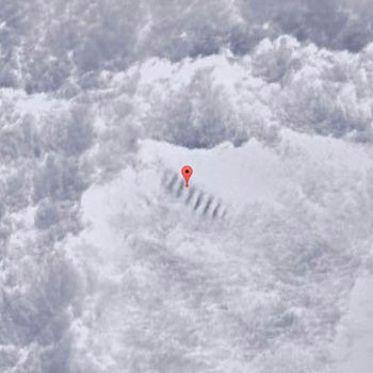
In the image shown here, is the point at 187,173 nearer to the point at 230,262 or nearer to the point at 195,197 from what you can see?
the point at 195,197

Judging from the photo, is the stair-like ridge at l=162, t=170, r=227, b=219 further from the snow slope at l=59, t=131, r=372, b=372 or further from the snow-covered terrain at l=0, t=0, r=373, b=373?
the snow slope at l=59, t=131, r=372, b=372

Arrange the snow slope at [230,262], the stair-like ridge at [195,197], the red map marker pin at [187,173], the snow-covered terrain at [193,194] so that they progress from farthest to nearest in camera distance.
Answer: the red map marker pin at [187,173] → the stair-like ridge at [195,197] → the snow-covered terrain at [193,194] → the snow slope at [230,262]

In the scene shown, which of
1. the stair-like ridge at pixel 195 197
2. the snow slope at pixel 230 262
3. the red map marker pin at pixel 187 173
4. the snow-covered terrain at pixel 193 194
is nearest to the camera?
the snow slope at pixel 230 262

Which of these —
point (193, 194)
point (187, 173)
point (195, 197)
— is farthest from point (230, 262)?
point (187, 173)

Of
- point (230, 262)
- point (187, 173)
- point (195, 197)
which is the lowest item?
point (230, 262)

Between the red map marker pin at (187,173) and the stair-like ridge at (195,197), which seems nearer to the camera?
the stair-like ridge at (195,197)

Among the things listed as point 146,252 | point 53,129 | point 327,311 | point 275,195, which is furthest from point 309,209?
point 53,129

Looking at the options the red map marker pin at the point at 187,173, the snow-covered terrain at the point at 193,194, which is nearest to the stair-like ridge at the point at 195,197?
the snow-covered terrain at the point at 193,194

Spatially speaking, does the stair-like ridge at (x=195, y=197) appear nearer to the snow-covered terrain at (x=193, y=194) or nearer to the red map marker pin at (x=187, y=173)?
the snow-covered terrain at (x=193, y=194)
